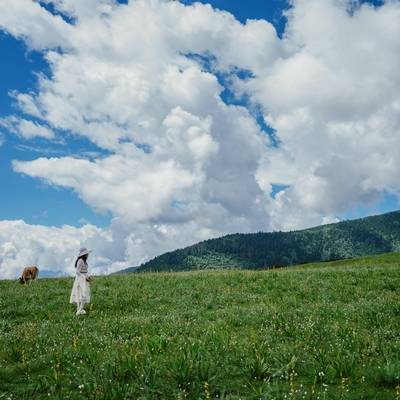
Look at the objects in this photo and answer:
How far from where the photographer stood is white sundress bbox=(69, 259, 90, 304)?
787 inches

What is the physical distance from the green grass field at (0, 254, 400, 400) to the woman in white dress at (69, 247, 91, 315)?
0.66 meters

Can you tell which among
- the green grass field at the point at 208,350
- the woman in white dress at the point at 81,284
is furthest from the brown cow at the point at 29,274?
the woman in white dress at the point at 81,284

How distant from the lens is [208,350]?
10.3 metres

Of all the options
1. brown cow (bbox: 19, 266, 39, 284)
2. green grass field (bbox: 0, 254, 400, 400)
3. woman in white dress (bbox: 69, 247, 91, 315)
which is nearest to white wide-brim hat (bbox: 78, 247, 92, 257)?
woman in white dress (bbox: 69, 247, 91, 315)

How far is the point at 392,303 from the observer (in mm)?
15953

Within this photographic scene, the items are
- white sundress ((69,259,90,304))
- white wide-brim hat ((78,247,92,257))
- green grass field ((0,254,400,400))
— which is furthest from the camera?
white wide-brim hat ((78,247,92,257))

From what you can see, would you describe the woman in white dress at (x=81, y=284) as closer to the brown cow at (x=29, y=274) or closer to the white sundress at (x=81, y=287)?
the white sundress at (x=81, y=287)

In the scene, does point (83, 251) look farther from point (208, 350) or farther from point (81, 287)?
point (208, 350)

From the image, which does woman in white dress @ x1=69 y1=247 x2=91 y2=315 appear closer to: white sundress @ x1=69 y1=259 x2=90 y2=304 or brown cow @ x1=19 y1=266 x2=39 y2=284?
white sundress @ x1=69 y1=259 x2=90 y2=304

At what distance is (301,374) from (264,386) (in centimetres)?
130

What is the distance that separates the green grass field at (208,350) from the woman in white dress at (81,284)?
66 centimetres

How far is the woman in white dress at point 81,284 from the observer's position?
19719mm

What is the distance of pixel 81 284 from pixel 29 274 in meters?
15.1

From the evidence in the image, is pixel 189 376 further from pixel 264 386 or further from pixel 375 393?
pixel 375 393
